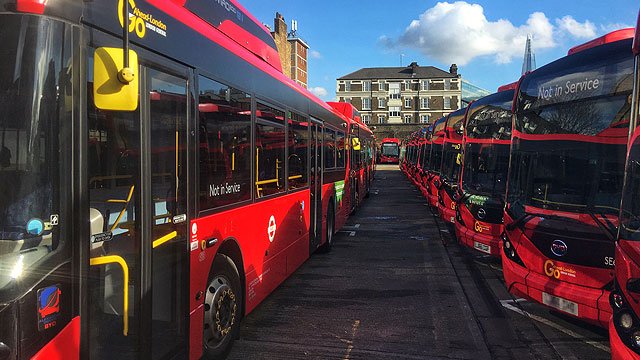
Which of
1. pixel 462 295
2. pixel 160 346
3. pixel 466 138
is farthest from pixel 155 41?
pixel 466 138

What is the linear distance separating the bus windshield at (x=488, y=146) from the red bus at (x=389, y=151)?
49085mm

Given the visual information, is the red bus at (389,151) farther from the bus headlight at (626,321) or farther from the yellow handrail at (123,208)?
the yellow handrail at (123,208)

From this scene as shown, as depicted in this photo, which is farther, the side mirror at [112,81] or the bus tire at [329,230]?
the bus tire at [329,230]

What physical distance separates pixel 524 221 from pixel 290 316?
296 centimetres

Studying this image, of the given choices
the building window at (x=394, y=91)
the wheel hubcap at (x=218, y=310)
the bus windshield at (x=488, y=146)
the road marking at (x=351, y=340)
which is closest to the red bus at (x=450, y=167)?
the bus windshield at (x=488, y=146)

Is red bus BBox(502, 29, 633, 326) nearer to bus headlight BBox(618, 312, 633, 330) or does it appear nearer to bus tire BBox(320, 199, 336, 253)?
bus headlight BBox(618, 312, 633, 330)

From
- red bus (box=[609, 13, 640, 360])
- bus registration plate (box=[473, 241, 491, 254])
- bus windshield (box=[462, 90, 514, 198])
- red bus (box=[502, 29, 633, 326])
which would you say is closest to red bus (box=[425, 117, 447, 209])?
bus windshield (box=[462, 90, 514, 198])

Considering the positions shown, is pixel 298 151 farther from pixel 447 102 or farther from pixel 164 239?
pixel 447 102

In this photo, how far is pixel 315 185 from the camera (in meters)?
8.27

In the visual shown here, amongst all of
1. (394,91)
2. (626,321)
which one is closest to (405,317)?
(626,321)

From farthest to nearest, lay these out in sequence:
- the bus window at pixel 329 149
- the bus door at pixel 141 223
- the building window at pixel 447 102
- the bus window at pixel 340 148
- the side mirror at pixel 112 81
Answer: the building window at pixel 447 102 → the bus window at pixel 340 148 → the bus window at pixel 329 149 → the bus door at pixel 141 223 → the side mirror at pixel 112 81

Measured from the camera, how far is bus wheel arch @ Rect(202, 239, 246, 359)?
13.2 ft

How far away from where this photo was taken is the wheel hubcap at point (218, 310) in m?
4.02

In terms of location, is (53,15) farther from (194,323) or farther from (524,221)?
(524,221)
